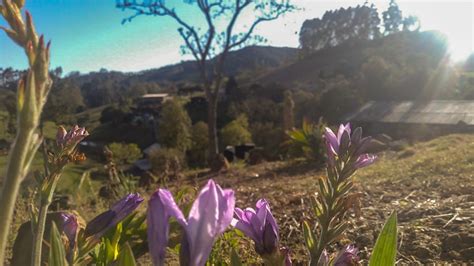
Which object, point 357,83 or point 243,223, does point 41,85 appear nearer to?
point 243,223

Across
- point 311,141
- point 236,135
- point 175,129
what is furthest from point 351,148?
point 175,129

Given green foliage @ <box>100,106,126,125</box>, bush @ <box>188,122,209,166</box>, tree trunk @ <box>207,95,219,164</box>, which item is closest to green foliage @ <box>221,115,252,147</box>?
bush @ <box>188,122,209,166</box>

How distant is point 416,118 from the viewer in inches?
572

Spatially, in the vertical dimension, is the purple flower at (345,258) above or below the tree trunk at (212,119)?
above

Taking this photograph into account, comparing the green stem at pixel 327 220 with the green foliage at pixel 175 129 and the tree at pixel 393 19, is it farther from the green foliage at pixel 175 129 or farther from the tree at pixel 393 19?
the tree at pixel 393 19

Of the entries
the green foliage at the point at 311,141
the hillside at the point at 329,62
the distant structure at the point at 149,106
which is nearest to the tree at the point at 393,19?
the hillside at the point at 329,62

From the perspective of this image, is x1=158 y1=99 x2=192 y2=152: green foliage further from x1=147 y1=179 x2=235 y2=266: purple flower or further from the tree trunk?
x1=147 y1=179 x2=235 y2=266: purple flower

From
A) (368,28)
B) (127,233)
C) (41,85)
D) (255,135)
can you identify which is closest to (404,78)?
(255,135)

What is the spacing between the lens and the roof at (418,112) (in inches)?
533

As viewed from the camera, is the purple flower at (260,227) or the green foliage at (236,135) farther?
the green foliage at (236,135)

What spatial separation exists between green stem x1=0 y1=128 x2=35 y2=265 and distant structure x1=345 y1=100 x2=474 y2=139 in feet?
40.5

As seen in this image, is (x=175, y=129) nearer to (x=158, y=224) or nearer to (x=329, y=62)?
(x=158, y=224)

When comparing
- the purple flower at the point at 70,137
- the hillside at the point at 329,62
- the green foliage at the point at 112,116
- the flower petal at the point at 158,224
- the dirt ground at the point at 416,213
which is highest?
the hillside at the point at 329,62

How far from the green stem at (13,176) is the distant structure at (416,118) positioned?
1234 cm
